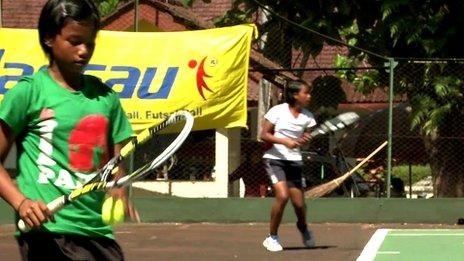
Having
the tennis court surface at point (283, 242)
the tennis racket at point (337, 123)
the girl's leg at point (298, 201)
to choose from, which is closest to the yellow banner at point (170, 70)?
the tennis racket at point (337, 123)

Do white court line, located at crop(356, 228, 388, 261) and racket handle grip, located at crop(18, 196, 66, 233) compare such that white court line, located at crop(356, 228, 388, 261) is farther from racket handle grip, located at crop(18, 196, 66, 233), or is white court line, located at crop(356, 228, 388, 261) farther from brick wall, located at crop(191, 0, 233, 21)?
brick wall, located at crop(191, 0, 233, 21)

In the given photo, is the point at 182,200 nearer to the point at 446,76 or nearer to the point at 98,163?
the point at 446,76

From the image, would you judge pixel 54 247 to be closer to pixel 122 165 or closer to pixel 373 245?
pixel 122 165

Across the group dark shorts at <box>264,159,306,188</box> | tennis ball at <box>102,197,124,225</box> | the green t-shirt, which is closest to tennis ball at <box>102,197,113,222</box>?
tennis ball at <box>102,197,124,225</box>

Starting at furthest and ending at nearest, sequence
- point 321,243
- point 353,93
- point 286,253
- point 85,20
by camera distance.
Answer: point 353,93 → point 321,243 → point 286,253 → point 85,20

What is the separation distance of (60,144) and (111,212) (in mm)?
371

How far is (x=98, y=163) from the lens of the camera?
16.6ft

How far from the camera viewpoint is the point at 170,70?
17.3 metres

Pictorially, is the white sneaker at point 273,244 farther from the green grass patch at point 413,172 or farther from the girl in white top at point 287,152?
the green grass patch at point 413,172

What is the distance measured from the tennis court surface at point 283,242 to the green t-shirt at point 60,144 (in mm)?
7018

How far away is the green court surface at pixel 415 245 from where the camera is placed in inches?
478

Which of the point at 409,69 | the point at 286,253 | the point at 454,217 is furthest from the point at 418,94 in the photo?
the point at 286,253

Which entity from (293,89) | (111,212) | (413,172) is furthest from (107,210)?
(413,172)

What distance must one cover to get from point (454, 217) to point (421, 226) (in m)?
0.62
